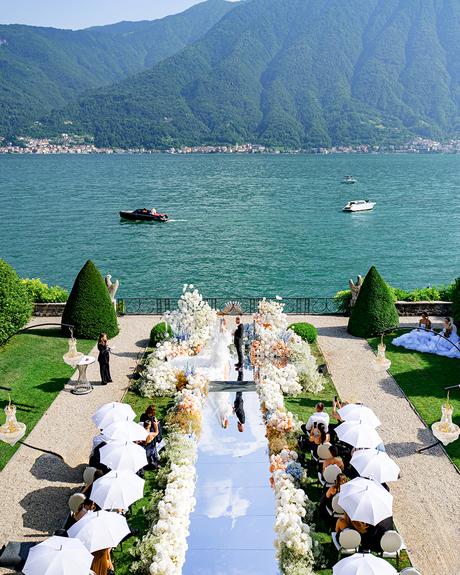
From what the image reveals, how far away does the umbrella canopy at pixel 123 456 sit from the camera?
14820 millimetres

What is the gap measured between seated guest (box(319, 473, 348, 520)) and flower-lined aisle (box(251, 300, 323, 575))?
294mm

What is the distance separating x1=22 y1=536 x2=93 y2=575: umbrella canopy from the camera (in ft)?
35.2

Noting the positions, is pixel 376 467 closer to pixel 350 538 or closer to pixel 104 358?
pixel 350 538

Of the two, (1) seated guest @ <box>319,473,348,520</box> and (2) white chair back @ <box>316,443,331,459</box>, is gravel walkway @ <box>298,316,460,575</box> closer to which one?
(1) seated guest @ <box>319,473,348,520</box>

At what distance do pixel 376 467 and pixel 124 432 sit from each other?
603 cm

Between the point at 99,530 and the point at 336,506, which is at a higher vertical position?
the point at 99,530

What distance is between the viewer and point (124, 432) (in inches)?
632

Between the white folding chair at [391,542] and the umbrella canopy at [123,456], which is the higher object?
the umbrella canopy at [123,456]

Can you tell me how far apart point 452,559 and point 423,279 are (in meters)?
47.6

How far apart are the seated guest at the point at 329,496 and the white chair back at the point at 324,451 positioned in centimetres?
122

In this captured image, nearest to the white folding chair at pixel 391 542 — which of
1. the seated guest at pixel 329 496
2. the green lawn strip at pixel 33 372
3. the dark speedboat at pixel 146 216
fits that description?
the seated guest at pixel 329 496

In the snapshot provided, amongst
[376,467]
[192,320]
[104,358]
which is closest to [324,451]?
[376,467]

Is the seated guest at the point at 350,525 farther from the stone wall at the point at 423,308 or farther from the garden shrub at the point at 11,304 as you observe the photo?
the stone wall at the point at 423,308

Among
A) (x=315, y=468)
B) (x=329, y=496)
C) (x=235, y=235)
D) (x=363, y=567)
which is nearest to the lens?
(x=363, y=567)
